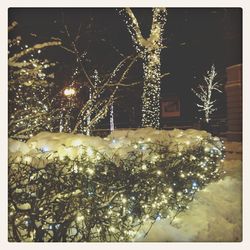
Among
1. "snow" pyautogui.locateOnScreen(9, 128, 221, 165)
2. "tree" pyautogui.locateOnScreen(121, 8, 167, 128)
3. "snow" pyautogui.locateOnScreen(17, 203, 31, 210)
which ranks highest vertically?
"tree" pyautogui.locateOnScreen(121, 8, 167, 128)

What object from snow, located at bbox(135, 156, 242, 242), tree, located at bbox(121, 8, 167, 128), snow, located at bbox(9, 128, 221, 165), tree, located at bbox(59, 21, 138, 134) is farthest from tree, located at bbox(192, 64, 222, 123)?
snow, located at bbox(135, 156, 242, 242)

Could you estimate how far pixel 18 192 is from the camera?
3020 mm

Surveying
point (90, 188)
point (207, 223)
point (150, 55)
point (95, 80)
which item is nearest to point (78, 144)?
point (90, 188)

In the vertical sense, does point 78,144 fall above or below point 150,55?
below

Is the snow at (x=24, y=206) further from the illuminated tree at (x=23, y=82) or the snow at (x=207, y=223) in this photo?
the snow at (x=207, y=223)

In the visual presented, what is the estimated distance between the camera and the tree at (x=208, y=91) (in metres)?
24.3

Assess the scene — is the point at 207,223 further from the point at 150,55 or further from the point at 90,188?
the point at 150,55

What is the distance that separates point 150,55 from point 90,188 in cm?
638

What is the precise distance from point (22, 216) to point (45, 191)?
29cm

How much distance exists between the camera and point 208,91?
25.2 m

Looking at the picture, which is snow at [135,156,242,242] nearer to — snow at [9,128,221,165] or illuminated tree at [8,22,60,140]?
snow at [9,128,221,165]

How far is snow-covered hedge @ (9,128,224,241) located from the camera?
299cm

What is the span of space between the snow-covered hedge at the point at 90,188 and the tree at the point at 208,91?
20.5 m

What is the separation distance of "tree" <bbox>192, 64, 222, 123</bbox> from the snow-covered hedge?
2049 cm
